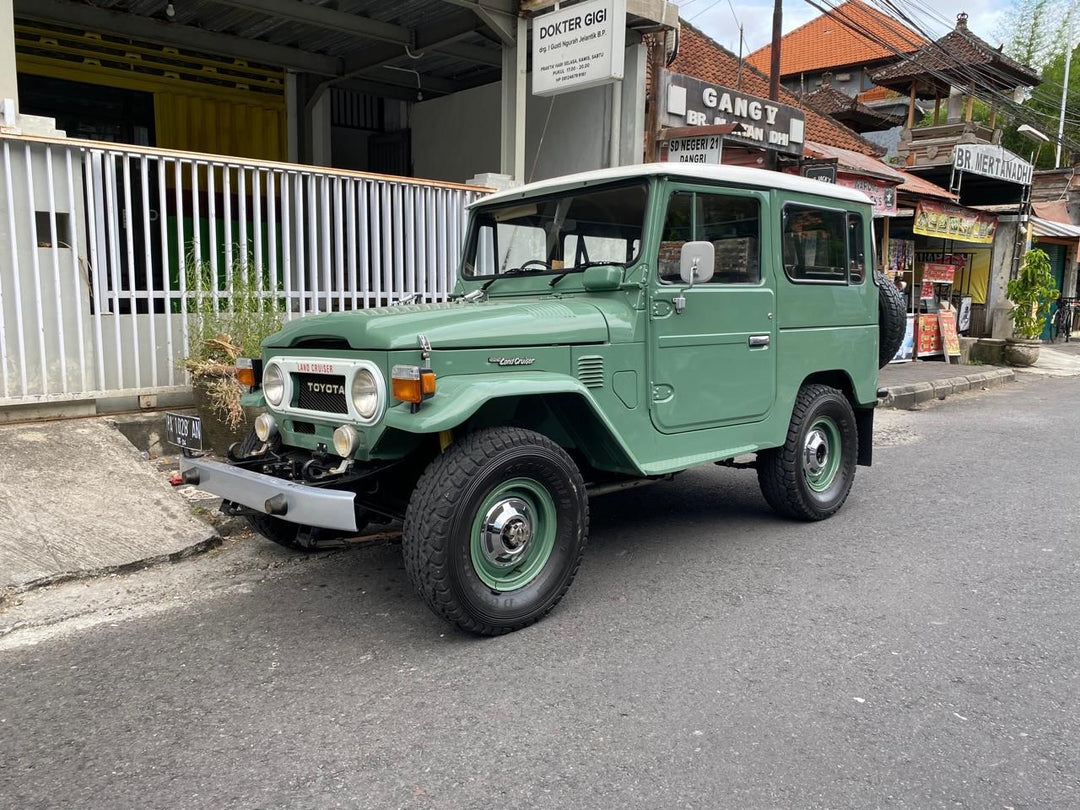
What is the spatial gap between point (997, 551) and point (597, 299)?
109 inches

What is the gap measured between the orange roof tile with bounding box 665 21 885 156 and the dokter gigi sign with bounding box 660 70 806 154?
10.4 ft

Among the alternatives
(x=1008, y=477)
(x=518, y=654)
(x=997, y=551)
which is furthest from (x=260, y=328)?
(x=1008, y=477)

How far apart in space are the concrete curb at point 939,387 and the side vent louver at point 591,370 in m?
7.24

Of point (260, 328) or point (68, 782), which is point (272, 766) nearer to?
point (68, 782)

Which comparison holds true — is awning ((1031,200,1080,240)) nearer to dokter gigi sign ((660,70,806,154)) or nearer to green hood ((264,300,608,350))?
dokter gigi sign ((660,70,806,154))

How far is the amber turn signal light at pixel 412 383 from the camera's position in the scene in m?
3.24

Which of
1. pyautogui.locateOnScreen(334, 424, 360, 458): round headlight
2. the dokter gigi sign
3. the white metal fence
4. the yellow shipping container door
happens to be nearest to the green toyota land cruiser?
pyautogui.locateOnScreen(334, 424, 360, 458): round headlight

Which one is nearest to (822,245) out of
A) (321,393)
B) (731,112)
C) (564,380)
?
(564,380)

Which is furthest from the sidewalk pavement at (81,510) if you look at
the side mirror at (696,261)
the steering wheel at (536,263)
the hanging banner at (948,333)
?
the hanging banner at (948,333)

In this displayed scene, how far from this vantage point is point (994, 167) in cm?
1656

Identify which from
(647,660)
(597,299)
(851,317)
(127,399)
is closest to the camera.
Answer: (647,660)

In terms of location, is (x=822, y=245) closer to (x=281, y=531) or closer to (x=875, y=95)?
(x=281, y=531)

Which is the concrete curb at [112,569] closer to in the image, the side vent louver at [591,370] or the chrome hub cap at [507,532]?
the chrome hub cap at [507,532]

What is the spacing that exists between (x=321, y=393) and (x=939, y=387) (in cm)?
1030
